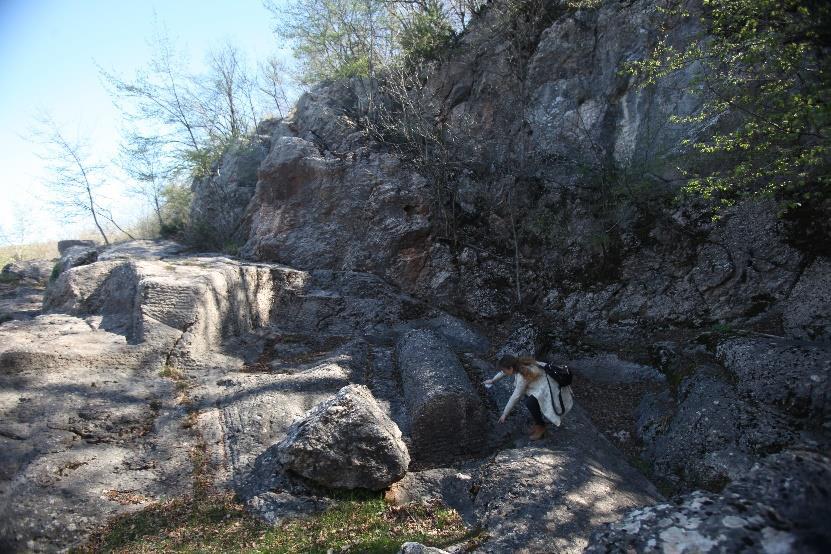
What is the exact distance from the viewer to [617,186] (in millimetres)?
13234

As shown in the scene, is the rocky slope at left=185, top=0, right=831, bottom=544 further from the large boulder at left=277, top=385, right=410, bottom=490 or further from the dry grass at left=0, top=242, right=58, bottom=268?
the dry grass at left=0, top=242, right=58, bottom=268

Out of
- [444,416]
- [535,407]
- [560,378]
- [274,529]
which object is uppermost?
[560,378]

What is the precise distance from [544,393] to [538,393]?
0.09m

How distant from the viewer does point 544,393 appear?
7.79 meters

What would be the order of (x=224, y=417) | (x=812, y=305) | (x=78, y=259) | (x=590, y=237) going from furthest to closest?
(x=78, y=259)
(x=590, y=237)
(x=812, y=305)
(x=224, y=417)

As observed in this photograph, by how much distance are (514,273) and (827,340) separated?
7.38 meters

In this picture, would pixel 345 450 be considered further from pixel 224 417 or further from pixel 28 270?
pixel 28 270

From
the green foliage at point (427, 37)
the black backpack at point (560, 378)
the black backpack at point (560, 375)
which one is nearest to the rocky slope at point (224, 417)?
the black backpack at point (560, 378)

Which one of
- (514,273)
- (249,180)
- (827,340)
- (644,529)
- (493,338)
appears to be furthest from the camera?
(249,180)

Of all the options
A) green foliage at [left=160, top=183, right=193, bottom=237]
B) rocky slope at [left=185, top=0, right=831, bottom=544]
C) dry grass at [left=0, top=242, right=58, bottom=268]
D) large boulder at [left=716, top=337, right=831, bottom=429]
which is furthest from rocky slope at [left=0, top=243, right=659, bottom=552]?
dry grass at [left=0, top=242, right=58, bottom=268]

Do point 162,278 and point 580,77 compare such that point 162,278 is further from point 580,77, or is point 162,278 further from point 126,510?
point 580,77

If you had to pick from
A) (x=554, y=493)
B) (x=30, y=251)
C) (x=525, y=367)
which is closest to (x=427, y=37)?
(x=525, y=367)

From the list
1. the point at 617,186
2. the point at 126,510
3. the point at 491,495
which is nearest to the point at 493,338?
the point at 617,186

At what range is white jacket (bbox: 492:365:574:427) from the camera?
25.4 feet
